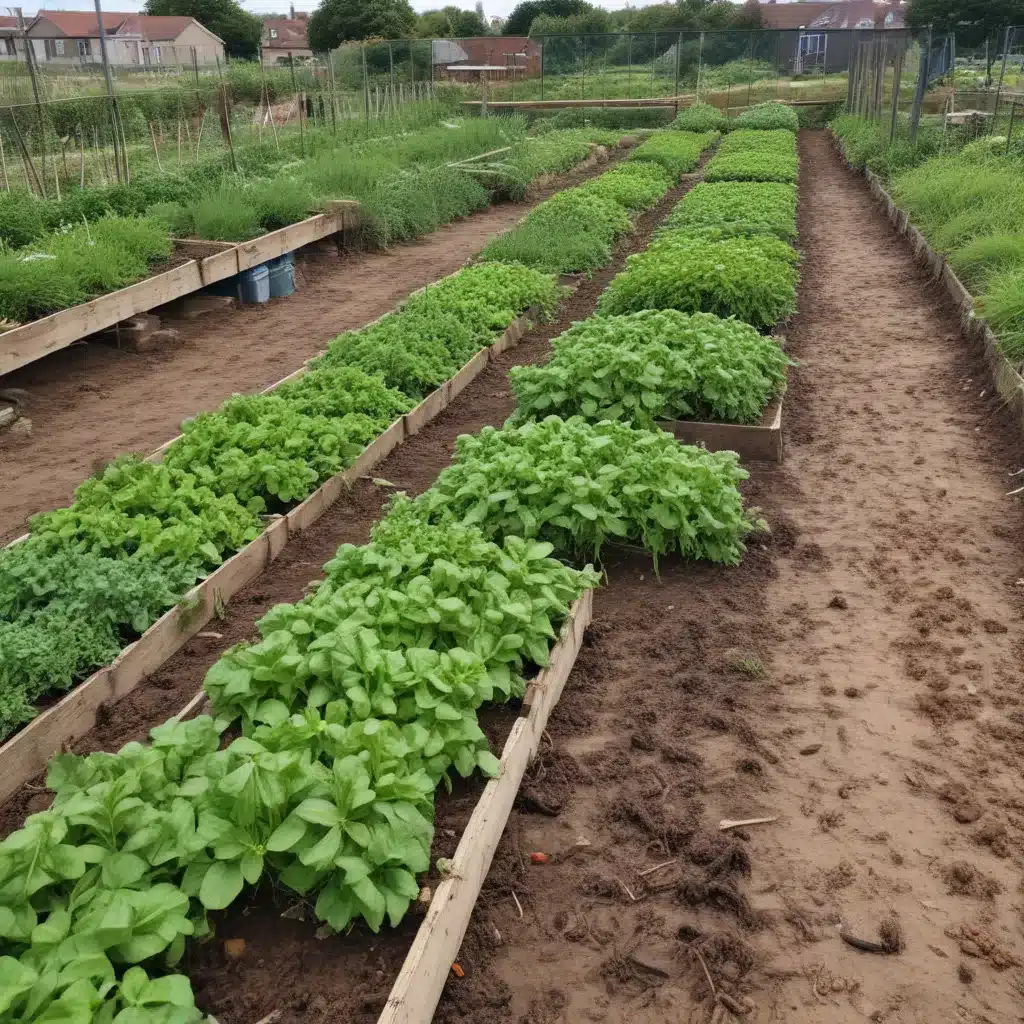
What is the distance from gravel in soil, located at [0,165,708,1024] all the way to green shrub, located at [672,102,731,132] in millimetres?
23162

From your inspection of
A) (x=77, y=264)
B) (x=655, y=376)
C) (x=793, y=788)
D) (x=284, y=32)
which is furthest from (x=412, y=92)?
(x=284, y=32)

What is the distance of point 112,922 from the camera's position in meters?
2.35

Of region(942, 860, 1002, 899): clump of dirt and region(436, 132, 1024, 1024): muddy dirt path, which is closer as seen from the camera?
region(436, 132, 1024, 1024): muddy dirt path

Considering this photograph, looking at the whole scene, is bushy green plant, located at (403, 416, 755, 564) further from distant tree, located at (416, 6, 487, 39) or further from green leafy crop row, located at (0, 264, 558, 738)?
distant tree, located at (416, 6, 487, 39)

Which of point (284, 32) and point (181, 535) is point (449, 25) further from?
point (181, 535)

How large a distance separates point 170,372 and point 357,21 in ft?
144

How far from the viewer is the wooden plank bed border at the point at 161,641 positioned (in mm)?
3693

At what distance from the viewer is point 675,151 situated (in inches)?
787

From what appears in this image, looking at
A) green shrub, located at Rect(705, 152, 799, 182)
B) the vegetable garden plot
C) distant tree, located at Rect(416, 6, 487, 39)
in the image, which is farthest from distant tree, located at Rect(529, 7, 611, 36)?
the vegetable garden plot

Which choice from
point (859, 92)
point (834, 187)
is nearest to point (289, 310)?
point (834, 187)

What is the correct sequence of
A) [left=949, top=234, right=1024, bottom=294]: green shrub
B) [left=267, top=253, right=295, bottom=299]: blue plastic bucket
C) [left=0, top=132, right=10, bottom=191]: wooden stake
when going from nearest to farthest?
[left=949, top=234, right=1024, bottom=294]: green shrub
[left=0, top=132, right=10, bottom=191]: wooden stake
[left=267, top=253, right=295, bottom=299]: blue plastic bucket

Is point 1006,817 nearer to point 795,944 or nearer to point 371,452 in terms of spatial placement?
point 795,944

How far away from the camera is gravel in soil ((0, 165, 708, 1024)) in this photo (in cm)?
259

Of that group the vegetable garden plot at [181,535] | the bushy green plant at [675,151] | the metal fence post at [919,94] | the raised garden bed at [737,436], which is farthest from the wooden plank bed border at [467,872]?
the metal fence post at [919,94]
